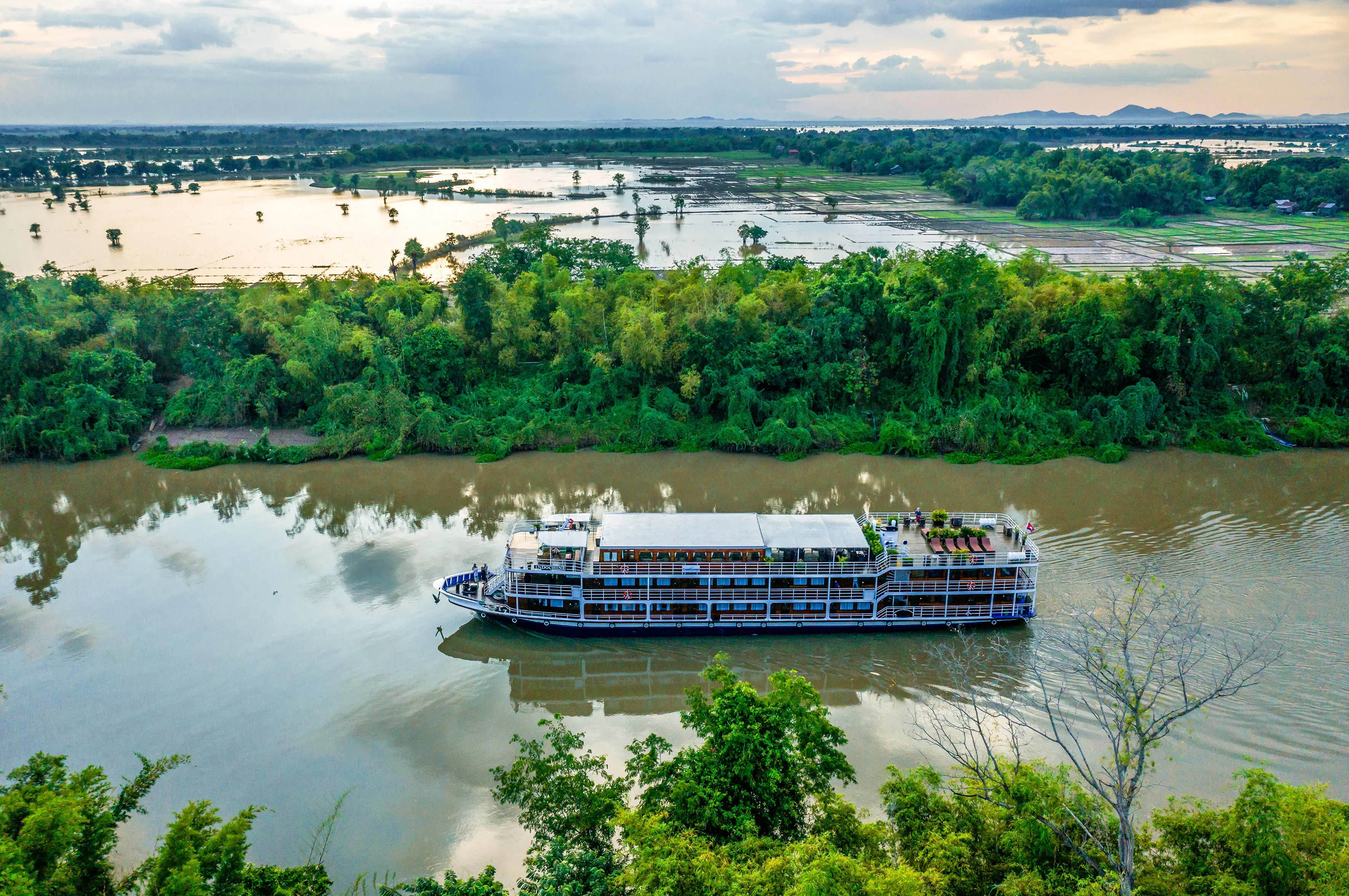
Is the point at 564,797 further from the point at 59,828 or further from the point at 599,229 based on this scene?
the point at 599,229

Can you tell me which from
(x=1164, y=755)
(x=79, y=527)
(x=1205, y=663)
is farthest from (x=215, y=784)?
(x=1205, y=663)

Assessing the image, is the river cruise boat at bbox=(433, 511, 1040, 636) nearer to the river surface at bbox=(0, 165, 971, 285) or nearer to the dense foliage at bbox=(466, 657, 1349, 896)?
the dense foliage at bbox=(466, 657, 1349, 896)

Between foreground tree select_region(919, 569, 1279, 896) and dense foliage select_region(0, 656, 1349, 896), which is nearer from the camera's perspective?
dense foliage select_region(0, 656, 1349, 896)

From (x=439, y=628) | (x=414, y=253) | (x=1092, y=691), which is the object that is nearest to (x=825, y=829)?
(x=1092, y=691)

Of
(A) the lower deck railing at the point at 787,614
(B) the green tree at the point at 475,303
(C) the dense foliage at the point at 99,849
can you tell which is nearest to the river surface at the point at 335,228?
(B) the green tree at the point at 475,303

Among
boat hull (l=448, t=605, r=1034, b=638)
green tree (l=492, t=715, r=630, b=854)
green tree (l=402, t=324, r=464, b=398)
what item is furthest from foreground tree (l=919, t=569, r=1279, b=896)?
green tree (l=402, t=324, r=464, b=398)

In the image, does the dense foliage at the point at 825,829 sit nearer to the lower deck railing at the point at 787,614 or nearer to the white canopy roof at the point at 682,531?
the white canopy roof at the point at 682,531

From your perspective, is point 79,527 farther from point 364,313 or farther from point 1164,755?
point 1164,755
